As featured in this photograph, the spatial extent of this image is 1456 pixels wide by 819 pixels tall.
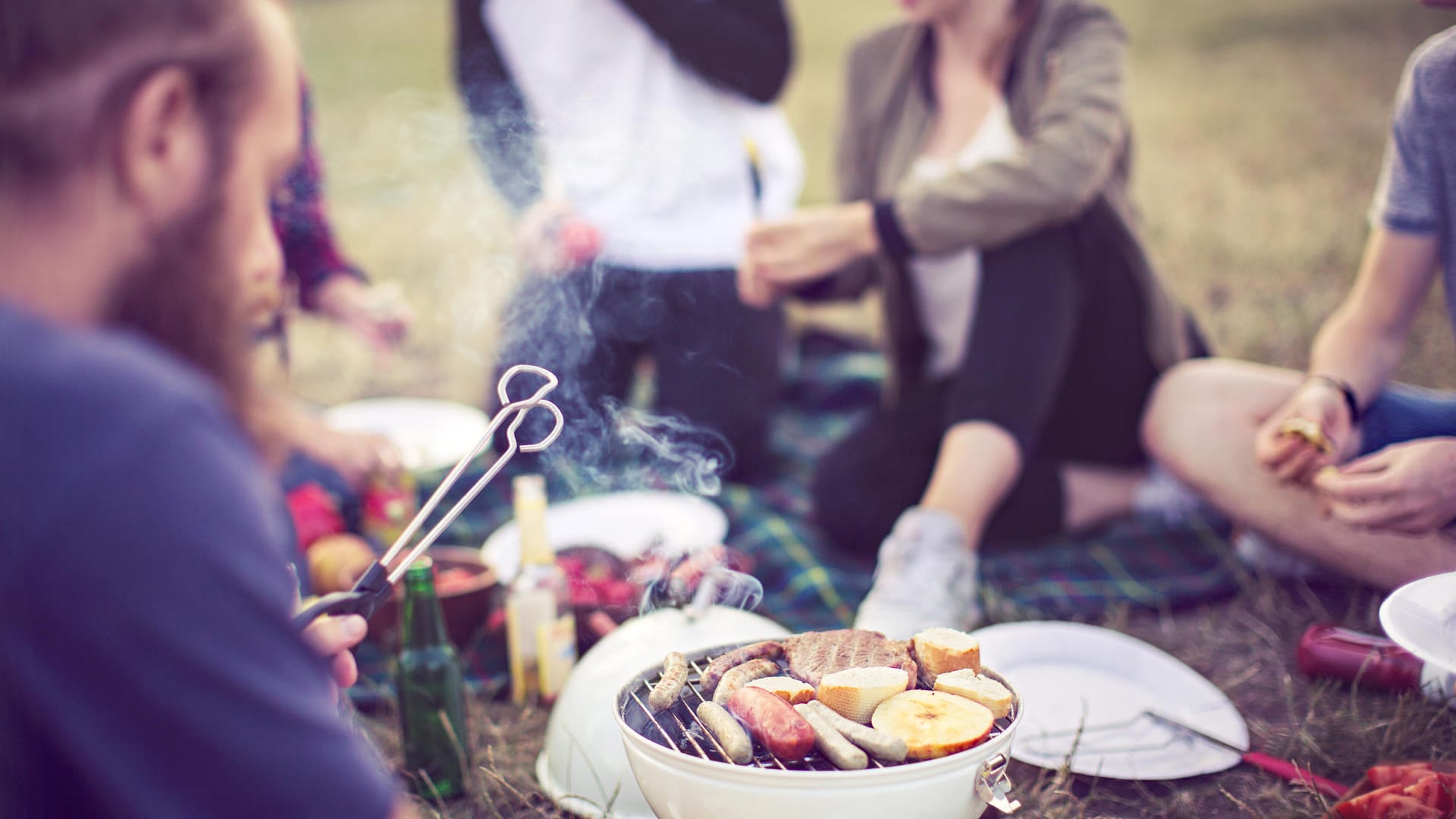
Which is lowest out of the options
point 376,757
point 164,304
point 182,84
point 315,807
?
point 376,757

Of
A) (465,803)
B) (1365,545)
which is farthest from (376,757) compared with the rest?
(1365,545)

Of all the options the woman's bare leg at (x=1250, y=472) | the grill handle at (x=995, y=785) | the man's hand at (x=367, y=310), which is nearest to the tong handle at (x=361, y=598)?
the grill handle at (x=995, y=785)

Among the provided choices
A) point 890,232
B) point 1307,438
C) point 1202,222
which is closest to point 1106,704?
point 1307,438

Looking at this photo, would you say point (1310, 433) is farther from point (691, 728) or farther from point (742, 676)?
point (691, 728)

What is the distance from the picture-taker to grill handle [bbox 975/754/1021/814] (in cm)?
133

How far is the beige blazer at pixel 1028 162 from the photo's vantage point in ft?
8.52

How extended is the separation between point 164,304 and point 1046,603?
226 centimetres

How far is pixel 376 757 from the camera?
188 cm

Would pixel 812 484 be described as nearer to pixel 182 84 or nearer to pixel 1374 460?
pixel 1374 460

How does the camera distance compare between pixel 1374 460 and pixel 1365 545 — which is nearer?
pixel 1374 460

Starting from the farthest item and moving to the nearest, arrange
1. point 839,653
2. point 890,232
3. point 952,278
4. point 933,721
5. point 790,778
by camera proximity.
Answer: point 952,278 → point 890,232 → point 839,653 → point 933,721 → point 790,778

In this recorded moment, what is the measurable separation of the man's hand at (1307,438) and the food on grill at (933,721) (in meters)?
1.17

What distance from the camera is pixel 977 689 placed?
1.43 m

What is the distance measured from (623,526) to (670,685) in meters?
1.39
